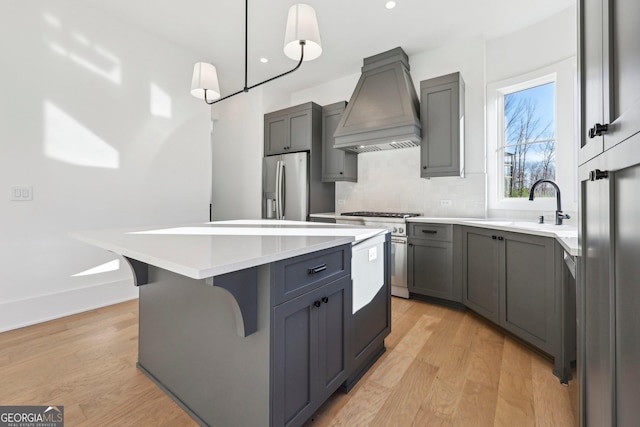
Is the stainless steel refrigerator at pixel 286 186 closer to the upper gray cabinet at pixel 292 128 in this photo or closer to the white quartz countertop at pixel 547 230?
the upper gray cabinet at pixel 292 128

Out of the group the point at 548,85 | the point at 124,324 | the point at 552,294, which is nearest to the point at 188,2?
the point at 124,324

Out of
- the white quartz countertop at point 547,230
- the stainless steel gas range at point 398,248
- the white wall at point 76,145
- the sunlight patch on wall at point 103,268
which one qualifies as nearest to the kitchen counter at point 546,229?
the white quartz countertop at point 547,230

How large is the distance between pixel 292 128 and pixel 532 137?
9.62 ft

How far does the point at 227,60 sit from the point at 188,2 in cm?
108

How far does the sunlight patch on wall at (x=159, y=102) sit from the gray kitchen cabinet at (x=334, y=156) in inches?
78.7

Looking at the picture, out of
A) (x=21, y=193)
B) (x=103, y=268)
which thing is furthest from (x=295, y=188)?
(x=21, y=193)

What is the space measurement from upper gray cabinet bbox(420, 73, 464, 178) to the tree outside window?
525 millimetres

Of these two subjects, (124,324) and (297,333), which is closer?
(297,333)

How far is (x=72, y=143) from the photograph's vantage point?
2.74 meters

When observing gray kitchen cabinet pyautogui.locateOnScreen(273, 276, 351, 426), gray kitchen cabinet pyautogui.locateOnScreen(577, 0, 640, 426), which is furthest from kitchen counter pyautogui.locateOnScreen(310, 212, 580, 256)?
gray kitchen cabinet pyautogui.locateOnScreen(273, 276, 351, 426)

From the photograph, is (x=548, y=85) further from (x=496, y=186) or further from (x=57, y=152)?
(x=57, y=152)

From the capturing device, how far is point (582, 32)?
103cm

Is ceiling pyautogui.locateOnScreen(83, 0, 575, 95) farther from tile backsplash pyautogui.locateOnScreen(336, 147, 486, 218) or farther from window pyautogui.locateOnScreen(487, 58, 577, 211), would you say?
tile backsplash pyautogui.locateOnScreen(336, 147, 486, 218)

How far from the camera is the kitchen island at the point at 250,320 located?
1.08 metres
